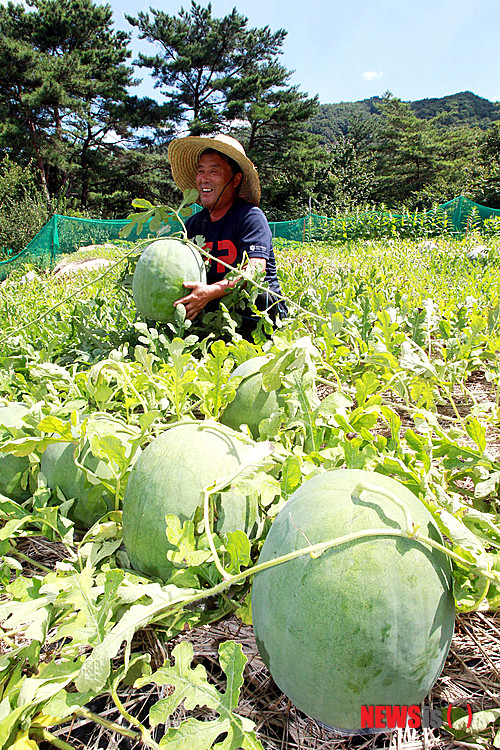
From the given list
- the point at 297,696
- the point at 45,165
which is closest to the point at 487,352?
the point at 297,696

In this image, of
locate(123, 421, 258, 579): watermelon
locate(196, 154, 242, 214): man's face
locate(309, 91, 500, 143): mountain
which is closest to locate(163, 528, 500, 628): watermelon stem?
locate(123, 421, 258, 579): watermelon

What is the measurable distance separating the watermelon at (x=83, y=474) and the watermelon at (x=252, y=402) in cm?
37

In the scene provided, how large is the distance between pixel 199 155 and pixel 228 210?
0.47 meters

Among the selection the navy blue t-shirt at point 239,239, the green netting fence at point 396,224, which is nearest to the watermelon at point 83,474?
the navy blue t-shirt at point 239,239

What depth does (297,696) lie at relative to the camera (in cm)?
81

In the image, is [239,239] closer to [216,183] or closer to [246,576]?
[216,183]

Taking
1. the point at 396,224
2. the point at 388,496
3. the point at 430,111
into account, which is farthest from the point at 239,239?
the point at 430,111

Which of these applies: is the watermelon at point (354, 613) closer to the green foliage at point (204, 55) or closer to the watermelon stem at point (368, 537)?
the watermelon stem at point (368, 537)

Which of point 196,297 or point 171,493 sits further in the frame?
point 196,297

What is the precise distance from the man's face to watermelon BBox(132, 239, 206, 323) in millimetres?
1015

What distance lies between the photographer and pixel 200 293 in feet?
8.09

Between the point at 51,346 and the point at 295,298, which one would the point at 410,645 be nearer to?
the point at 51,346

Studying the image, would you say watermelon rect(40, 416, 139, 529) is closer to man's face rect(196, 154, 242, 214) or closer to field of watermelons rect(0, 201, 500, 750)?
field of watermelons rect(0, 201, 500, 750)

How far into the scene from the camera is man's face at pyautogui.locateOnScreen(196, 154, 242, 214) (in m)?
3.29
